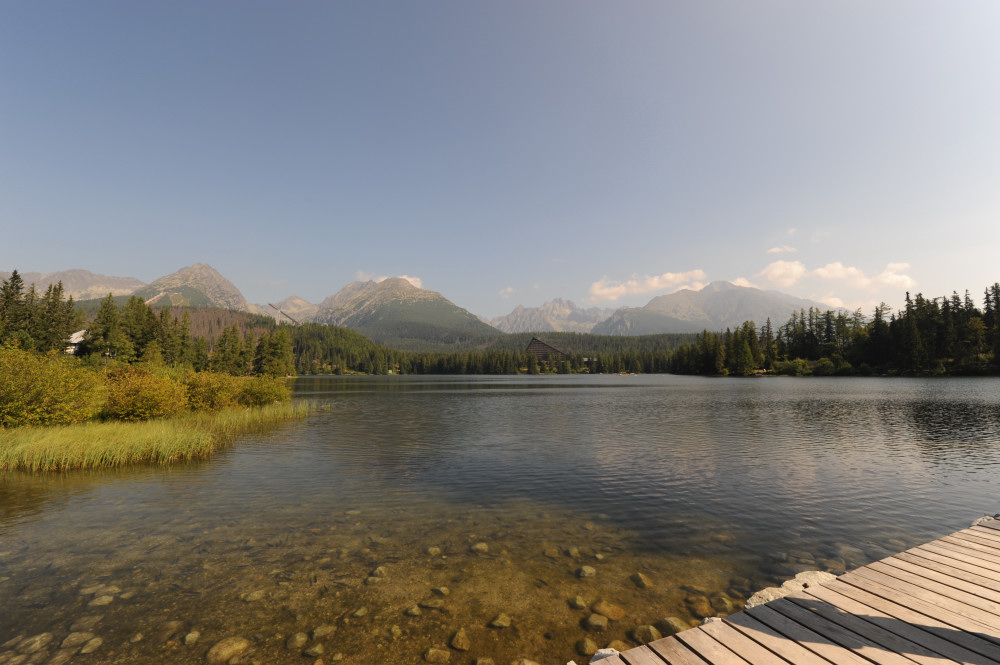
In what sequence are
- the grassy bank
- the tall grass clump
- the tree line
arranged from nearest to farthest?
the grassy bank < the tall grass clump < the tree line

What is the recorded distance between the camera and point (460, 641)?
9.95 m

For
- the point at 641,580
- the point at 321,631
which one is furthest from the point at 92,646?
the point at 641,580

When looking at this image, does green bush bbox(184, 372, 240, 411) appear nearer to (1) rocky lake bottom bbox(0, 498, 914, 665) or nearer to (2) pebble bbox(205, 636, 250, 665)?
(1) rocky lake bottom bbox(0, 498, 914, 665)

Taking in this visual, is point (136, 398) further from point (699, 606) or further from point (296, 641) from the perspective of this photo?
point (699, 606)

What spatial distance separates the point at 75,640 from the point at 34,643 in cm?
79

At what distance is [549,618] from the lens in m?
11.0

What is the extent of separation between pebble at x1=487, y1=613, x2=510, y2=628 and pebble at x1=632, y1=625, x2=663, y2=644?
10.2ft

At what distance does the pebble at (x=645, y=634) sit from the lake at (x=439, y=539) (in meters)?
0.36

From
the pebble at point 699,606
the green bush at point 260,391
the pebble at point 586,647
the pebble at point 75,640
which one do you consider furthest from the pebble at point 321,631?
the green bush at point 260,391

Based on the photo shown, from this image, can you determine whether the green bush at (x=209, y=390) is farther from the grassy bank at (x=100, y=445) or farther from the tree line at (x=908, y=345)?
the tree line at (x=908, y=345)

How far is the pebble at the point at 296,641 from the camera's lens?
31.6ft

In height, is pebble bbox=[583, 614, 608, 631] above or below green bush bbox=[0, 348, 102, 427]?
below

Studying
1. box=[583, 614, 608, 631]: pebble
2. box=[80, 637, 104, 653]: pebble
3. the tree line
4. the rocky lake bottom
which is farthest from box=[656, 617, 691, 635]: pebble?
the tree line

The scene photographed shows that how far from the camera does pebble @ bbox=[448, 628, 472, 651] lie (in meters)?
9.74
